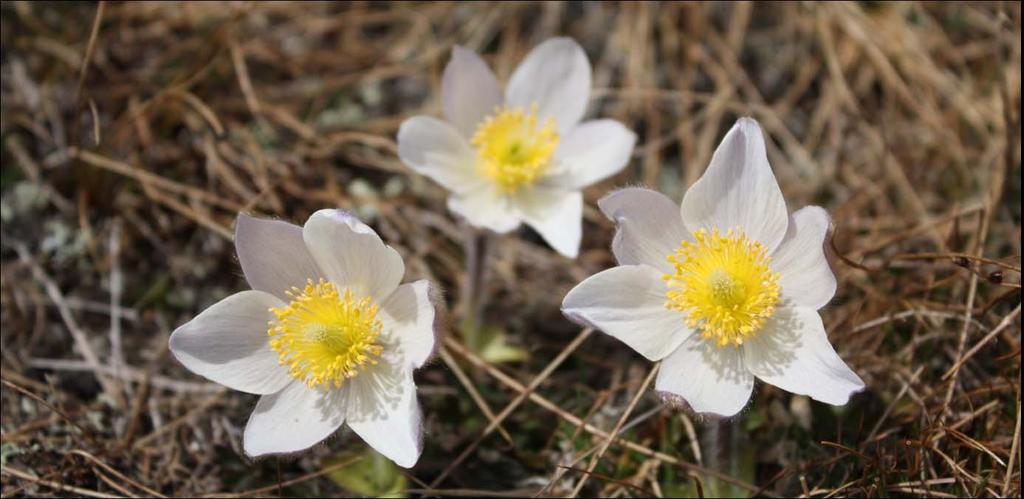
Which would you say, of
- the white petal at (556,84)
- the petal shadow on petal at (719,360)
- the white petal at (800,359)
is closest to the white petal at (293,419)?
the petal shadow on petal at (719,360)

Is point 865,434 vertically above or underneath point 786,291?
underneath

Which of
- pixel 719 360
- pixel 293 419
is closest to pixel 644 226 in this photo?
pixel 719 360

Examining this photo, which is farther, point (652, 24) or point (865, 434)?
point (652, 24)

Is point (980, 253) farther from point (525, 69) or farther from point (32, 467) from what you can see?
point (32, 467)

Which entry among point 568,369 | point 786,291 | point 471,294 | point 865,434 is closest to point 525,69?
point 471,294

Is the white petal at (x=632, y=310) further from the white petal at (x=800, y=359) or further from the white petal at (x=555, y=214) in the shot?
the white petal at (x=555, y=214)

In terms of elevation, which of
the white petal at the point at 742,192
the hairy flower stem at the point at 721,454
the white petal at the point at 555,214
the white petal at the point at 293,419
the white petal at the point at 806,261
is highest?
the white petal at the point at 742,192

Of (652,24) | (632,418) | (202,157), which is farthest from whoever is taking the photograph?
(652,24)

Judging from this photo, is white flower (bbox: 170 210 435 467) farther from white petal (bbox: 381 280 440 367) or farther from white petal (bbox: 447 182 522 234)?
white petal (bbox: 447 182 522 234)
